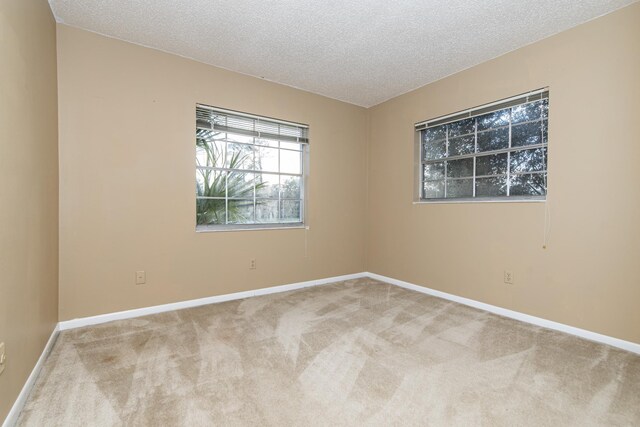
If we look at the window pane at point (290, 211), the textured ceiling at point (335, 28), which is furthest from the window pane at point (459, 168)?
the window pane at point (290, 211)

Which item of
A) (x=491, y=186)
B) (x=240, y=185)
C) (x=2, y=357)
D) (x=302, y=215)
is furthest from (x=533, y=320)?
(x=2, y=357)

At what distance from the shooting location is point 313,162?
13.0 ft

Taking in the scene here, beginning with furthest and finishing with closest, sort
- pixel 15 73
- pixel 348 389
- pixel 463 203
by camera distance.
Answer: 1. pixel 463 203
2. pixel 348 389
3. pixel 15 73

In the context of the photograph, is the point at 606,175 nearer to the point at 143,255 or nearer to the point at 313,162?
the point at 313,162

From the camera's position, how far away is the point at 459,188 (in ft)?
11.2

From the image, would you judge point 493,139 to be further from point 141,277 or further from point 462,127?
point 141,277

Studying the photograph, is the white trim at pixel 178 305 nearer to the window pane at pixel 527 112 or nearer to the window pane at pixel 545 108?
the window pane at pixel 527 112

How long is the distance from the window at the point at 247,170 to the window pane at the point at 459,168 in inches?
70.8

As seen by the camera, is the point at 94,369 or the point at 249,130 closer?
the point at 94,369

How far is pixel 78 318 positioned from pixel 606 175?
4.47 metres

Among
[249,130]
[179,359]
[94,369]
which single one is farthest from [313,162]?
[94,369]

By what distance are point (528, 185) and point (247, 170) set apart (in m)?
2.91

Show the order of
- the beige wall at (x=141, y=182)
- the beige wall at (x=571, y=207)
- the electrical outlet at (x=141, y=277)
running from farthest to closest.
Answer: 1. the electrical outlet at (x=141, y=277)
2. the beige wall at (x=141, y=182)
3. the beige wall at (x=571, y=207)

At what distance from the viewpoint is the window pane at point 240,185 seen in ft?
11.3
